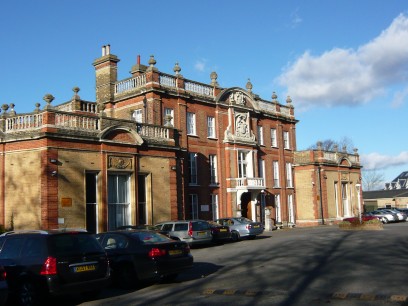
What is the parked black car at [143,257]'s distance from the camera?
41.7 feet

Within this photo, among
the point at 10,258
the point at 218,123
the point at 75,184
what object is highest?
the point at 218,123

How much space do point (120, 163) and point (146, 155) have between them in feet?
6.46

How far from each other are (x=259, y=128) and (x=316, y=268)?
2796 centimetres

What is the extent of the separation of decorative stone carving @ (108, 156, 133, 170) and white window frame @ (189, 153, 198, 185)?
29.3 feet

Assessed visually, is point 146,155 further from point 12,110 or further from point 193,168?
point 193,168

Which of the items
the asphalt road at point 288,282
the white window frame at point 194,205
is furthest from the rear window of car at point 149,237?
the white window frame at point 194,205

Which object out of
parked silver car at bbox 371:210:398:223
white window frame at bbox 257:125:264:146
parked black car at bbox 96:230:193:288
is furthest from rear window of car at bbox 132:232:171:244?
parked silver car at bbox 371:210:398:223

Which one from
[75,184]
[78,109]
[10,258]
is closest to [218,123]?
[78,109]

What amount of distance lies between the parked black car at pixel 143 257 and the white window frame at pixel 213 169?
21.7 meters

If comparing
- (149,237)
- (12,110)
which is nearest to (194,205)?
(12,110)

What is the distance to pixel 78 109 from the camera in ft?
102

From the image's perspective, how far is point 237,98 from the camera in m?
38.7

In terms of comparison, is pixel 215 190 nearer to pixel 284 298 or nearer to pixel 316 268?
pixel 316 268

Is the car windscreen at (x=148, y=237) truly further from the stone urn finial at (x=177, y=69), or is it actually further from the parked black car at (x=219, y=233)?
the stone urn finial at (x=177, y=69)
